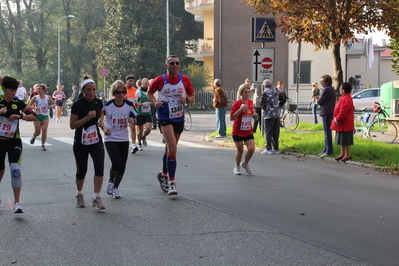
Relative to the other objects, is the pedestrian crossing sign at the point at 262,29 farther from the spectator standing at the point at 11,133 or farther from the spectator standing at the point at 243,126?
the spectator standing at the point at 11,133

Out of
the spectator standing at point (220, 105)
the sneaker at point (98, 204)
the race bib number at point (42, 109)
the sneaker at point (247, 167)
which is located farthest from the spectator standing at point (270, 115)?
the sneaker at point (98, 204)

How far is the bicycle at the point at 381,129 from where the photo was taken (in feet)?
52.7

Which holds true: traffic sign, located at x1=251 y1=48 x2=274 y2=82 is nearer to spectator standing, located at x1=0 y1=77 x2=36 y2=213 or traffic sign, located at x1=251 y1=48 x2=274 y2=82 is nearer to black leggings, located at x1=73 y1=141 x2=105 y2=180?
black leggings, located at x1=73 y1=141 x2=105 y2=180

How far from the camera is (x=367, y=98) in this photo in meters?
34.8

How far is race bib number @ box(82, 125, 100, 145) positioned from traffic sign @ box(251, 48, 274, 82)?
9030 mm

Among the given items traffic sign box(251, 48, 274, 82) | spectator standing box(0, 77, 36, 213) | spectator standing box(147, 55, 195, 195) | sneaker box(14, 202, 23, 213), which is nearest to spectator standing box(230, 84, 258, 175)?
spectator standing box(147, 55, 195, 195)

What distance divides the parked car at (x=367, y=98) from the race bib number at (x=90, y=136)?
2967 cm

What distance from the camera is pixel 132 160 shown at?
40.1ft

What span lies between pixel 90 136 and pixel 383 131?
12997 mm

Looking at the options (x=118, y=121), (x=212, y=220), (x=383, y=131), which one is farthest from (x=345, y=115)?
(x=212, y=220)

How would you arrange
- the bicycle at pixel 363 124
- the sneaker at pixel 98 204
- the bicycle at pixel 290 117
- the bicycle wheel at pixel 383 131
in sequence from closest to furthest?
the sneaker at pixel 98 204 → the bicycle wheel at pixel 383 131 → the bicycle at pixel 363 124 → the bicycle at pixel 290 117

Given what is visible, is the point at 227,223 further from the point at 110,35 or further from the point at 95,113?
the point at 110,35

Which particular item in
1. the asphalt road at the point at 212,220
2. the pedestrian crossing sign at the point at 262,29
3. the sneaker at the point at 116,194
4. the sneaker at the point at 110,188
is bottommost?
the asphalt road at the point at 212,220

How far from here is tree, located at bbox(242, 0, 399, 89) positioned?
13469 mm
